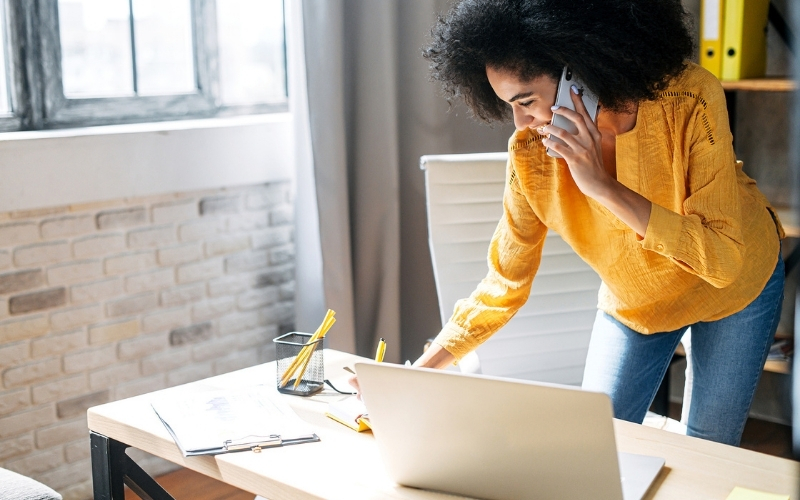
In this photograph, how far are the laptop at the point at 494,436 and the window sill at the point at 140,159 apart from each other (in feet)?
4.68

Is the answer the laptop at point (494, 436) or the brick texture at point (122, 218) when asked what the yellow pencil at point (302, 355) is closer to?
the laptop at point (494, 436)

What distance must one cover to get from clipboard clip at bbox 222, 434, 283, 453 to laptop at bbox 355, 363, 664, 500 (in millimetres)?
209

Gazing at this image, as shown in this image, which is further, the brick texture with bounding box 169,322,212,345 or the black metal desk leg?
the black metal desk leg

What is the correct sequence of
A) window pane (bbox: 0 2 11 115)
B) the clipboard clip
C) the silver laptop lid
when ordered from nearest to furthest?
the silver laptop lid < the clipboard clip < window pane (bbox: 0 2 11 115)

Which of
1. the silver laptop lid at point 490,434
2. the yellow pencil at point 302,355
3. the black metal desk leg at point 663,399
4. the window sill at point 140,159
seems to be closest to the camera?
the silver laptop lid at point 490,434

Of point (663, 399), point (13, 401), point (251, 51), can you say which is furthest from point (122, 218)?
point (663, 399)

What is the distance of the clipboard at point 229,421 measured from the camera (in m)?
1.26

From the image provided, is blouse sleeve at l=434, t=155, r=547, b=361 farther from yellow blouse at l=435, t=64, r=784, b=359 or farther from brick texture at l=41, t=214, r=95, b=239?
brick texture at l=41, t=214, r=95, b=239

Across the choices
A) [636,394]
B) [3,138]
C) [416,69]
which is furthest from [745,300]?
[3,138]

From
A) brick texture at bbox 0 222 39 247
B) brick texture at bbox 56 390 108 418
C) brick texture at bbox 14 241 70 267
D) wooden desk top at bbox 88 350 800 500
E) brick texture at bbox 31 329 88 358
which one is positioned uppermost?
brick texture at bbox 0 222 39 247

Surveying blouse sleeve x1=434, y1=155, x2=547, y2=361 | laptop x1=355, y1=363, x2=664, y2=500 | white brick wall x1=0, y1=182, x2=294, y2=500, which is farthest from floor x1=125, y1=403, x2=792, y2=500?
laptop x1=355, y1=363, x2=664, y2=500

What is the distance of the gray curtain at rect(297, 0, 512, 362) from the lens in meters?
2.60

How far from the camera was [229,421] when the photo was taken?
1333 mm

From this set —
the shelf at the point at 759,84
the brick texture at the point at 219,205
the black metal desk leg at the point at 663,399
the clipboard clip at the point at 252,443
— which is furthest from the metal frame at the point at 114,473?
the shelf at the point at 759,84
